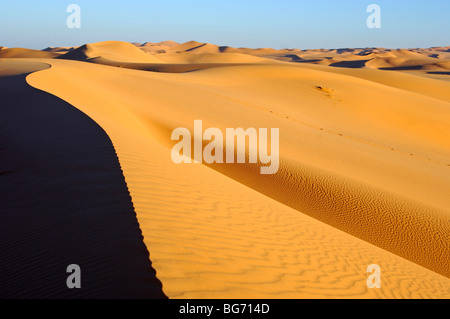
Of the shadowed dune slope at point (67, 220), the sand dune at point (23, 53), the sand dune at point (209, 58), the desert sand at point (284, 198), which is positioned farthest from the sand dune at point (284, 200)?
the sand dune at point (23, 53)

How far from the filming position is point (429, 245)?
6.92 m

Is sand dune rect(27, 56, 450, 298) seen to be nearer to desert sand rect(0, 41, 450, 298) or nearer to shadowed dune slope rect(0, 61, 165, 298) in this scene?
desert sand rect(0, 41, 450, 298)

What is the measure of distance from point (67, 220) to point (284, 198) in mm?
4958

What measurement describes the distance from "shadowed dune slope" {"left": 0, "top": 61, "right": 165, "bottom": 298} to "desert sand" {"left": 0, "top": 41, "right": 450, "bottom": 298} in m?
0.14

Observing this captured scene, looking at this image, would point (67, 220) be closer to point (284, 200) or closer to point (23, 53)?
point (284, 200)

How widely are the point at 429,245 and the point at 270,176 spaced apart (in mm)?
3564

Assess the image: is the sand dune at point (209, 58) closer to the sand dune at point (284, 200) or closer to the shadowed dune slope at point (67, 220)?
the sand dune at point (284, 200)

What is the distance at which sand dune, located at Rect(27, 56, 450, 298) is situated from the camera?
366 cm

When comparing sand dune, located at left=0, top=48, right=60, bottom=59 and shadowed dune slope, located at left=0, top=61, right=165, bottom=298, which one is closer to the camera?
shadowed dune slope, located at left=0, top=61, right=165, bottom=298

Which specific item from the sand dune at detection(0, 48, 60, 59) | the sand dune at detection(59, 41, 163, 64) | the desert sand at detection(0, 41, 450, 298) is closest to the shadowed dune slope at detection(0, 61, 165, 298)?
the desert sand at detection(0, 41, 450, 298)

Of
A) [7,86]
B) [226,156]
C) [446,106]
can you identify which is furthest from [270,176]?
[446,106]

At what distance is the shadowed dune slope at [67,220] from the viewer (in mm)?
3018

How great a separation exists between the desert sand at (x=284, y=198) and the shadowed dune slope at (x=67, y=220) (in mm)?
140

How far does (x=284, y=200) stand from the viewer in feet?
26.2
